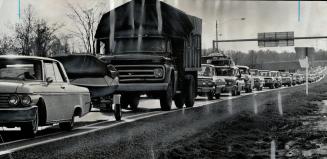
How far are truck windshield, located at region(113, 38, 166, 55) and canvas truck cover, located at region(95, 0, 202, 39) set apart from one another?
226 mm

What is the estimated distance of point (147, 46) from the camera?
64.1ft

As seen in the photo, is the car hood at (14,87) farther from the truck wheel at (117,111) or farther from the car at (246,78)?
the car at (246,78)

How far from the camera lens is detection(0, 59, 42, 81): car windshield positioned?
36.6 feet

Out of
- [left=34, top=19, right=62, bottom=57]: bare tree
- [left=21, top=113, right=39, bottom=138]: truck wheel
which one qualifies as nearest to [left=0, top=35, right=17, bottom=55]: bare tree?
[left=34, top=19, right=62, bottom=57]: bare tree

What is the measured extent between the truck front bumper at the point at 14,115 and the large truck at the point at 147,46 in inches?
335

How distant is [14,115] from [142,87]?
29.6 ft

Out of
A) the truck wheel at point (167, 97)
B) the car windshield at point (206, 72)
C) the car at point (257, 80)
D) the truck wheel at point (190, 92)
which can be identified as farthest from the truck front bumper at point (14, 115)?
the car at point (257, 80)

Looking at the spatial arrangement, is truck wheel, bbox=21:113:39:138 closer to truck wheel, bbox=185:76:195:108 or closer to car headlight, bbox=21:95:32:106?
car headlight, bbox=21:95:32:106

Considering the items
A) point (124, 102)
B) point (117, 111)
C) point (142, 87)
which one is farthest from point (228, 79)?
point (117, 111)

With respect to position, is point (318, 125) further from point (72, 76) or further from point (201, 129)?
point (72, 76)

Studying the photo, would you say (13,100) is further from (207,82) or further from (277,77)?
(277,77)

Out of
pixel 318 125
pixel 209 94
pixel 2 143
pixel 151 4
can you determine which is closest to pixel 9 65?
pixel 2 143

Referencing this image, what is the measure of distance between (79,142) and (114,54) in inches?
371

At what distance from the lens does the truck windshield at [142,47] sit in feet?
64.1
